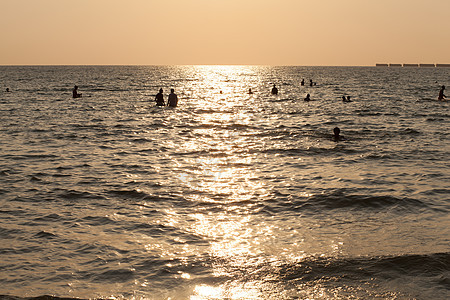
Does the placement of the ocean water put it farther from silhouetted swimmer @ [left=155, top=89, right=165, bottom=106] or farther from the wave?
silhouetted swimmer @ [left=155, top=89, right=165, bottom=106]

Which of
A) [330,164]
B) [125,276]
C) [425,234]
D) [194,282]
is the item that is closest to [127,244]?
[125,276]

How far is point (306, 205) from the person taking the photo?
12703mm

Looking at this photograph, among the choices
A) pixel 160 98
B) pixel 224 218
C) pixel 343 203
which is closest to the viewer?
pixel 224 218

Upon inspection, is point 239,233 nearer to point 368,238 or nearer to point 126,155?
point 368,238

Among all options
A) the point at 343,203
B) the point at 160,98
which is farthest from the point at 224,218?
the point at 160,98

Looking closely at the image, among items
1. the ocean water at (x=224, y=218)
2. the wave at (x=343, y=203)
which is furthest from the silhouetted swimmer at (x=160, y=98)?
the wave at (x=343, y=203)

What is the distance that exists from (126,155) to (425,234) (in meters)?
13.3

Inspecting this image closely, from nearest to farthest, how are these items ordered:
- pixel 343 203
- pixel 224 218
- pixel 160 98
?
pixel 224 218 → pixel 343 203 → pixel 160 98

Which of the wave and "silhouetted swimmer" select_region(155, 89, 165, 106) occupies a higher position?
"silhouetted swimmer" select_region(155, 89, 165, 106)

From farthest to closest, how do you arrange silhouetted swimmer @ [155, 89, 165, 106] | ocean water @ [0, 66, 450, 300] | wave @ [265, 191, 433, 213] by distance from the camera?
silhouetted swimmer @ [155, 89, 165, 106]
wave @ [265, 191, 433, 213]
ocean water @ [0, 66, 450, 300]

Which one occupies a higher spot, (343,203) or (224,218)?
(343,203)

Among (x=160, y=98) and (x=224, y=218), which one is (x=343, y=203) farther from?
(x=160, y=98)

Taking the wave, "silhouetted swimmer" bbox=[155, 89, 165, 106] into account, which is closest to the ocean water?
the wave

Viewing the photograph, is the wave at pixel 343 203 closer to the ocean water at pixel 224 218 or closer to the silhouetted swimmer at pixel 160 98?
the ocean water at pixel 224 218
